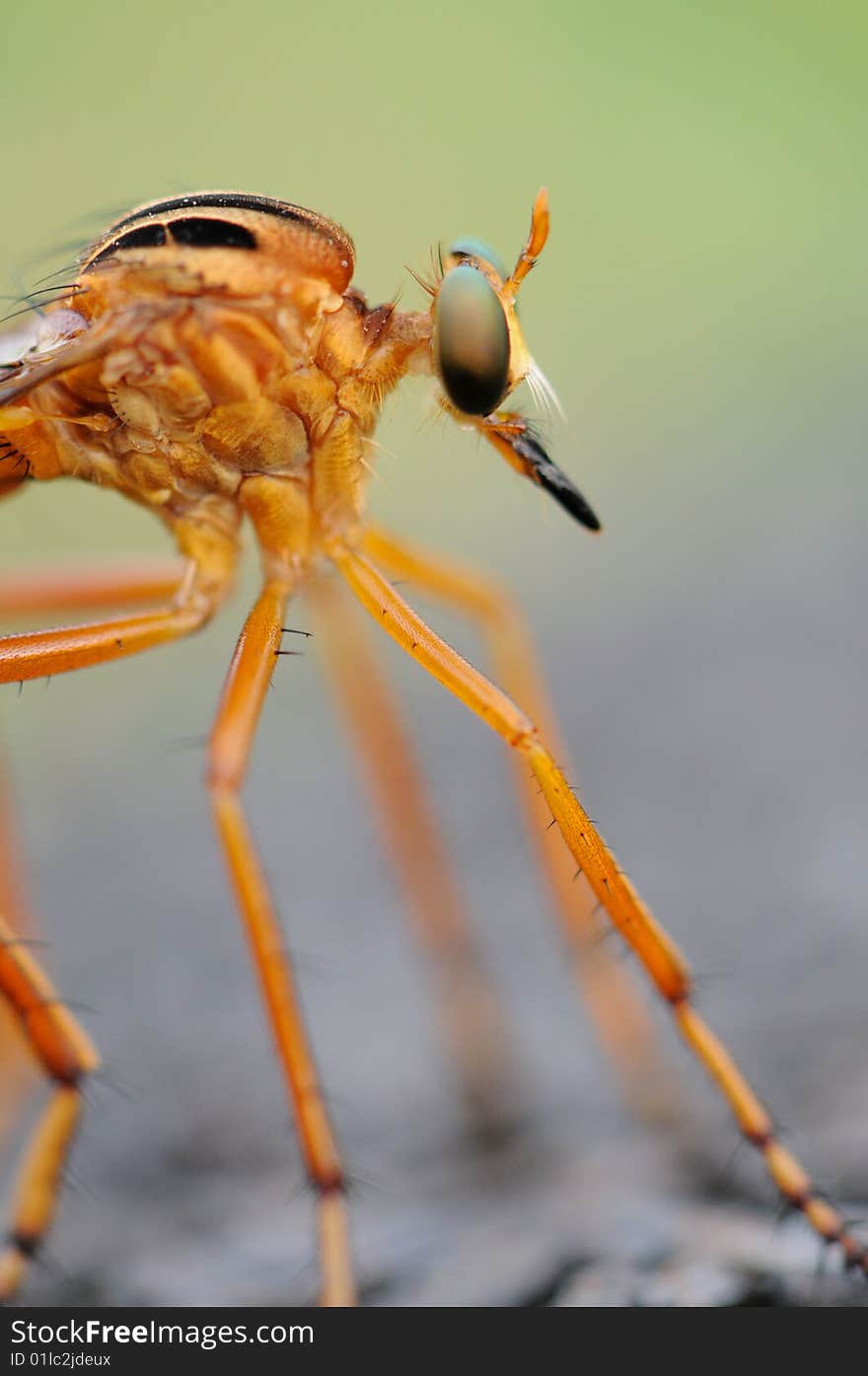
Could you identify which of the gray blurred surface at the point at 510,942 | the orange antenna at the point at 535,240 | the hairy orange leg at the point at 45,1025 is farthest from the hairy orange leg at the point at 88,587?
the orange antenna at the point at 535,240

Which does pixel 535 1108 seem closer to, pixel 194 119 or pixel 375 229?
pixel 375 229

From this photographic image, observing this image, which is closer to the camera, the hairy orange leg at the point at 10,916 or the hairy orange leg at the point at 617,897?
the hairy orange leg at the point at 617,897

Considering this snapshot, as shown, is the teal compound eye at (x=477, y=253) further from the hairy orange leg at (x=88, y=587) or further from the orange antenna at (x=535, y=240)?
the hairy orange leg at (x=88, y=587)

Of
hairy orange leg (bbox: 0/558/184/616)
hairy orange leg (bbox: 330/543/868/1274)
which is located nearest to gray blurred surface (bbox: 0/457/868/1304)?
hairy orange leg (bbox: 330/543/868/1274)

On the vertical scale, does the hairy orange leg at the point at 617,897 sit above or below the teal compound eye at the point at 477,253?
below

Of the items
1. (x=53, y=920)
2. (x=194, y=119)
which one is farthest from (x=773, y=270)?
(x=53, y=920)

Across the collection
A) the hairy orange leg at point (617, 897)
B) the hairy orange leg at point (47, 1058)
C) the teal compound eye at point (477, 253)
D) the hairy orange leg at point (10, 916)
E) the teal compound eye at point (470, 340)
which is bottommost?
the hairy orange leg at point (10, 916)

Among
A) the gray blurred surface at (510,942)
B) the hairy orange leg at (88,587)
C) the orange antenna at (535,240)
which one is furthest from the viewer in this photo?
the hairy orange leg at (88,587)
